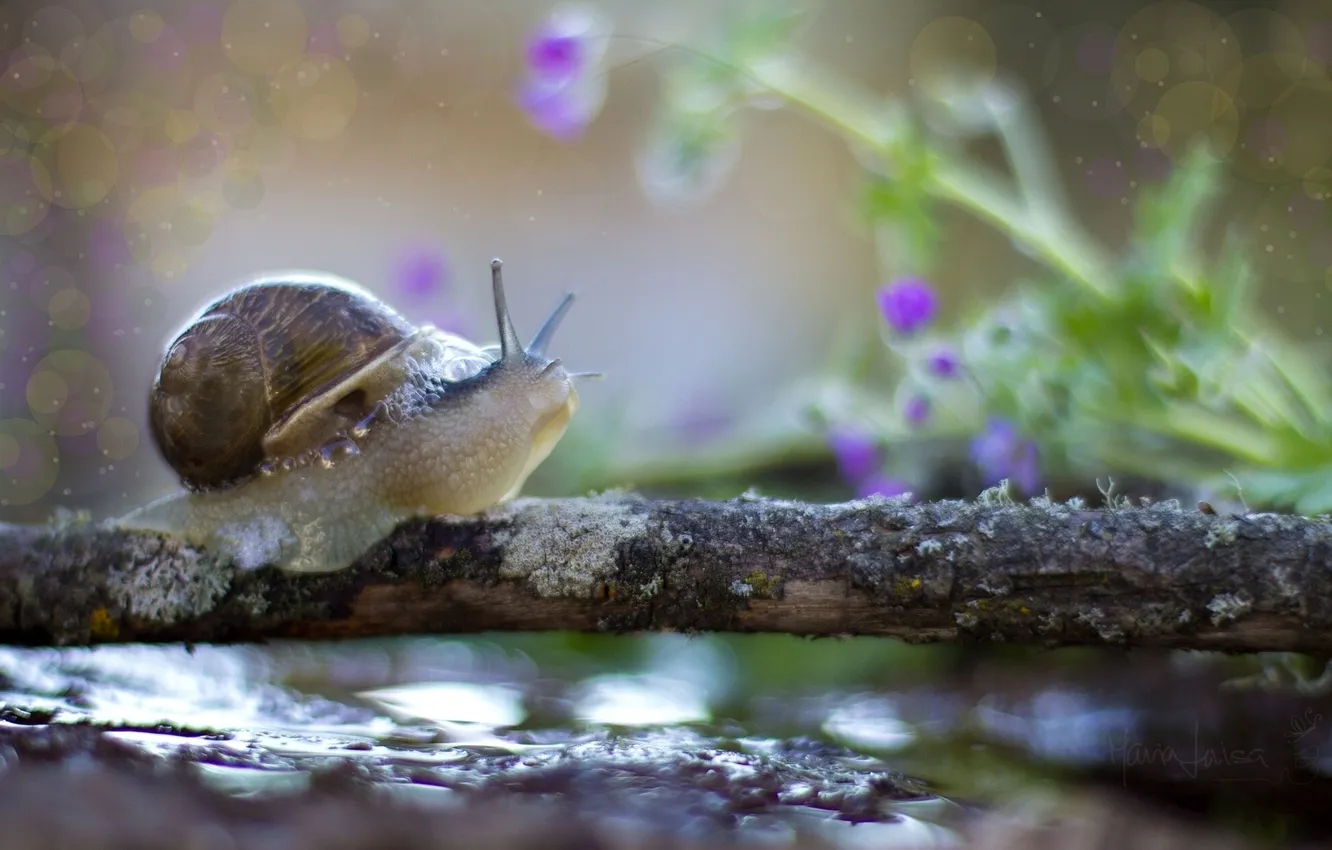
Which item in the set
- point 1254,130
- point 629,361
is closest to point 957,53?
point 1254,130

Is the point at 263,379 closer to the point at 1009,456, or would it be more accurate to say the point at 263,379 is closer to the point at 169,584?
the point at 169,584

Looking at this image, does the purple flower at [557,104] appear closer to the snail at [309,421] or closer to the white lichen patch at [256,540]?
the snail at [309,421]

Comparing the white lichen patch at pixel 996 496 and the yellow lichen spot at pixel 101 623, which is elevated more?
the white lichen patch at pixel 996 496

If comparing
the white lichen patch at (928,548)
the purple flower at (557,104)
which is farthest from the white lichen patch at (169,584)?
the purple flower at (557,104)

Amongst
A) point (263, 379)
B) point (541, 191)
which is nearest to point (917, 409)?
point (263, 379)

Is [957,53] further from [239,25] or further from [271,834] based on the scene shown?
[271,834]
